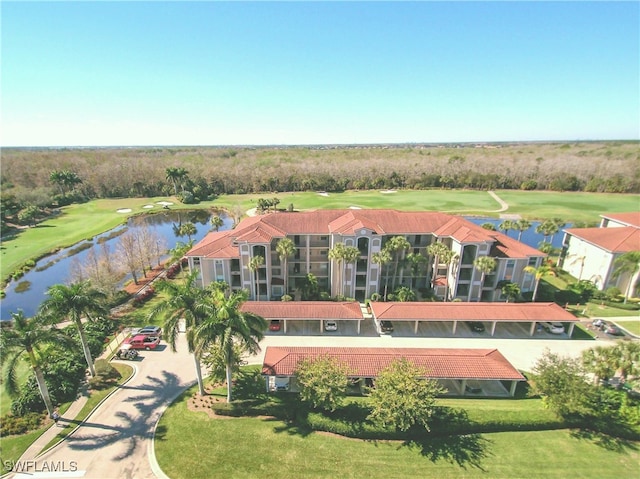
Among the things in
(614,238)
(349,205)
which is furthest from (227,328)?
(349,205)

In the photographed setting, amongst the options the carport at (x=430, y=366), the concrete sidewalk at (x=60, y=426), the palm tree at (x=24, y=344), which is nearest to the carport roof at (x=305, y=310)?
the carport at (x=430, y=366)

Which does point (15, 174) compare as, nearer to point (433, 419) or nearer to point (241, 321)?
point (241, 321)

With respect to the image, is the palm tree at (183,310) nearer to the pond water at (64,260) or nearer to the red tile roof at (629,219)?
the pond water at (64,260)

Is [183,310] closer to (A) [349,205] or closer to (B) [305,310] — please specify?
(B) [305,310]

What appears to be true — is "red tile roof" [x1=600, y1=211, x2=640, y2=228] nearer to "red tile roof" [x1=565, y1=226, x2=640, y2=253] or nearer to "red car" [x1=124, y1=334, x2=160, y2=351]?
"red tile roof" [x1=565, y1=226, x2=640, y2=253]

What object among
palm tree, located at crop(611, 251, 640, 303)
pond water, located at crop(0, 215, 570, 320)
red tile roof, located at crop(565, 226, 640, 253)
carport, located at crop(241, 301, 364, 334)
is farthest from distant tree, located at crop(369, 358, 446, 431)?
pond water, located at crop(0, 215, 570, 320)

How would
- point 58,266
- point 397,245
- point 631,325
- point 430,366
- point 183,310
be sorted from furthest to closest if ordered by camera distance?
1. point 58,266
2. point 397,245
3. point 631,325
4. point 430,366
5. point 183,310
